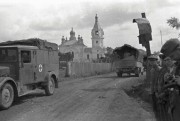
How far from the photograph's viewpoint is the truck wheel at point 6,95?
11.2 meters

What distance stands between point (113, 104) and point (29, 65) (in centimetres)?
395

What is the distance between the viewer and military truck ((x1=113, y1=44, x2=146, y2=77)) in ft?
108

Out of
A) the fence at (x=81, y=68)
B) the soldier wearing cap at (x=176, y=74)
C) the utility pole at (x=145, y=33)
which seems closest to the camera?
the soldier wearing cap at (x=176, y=74)

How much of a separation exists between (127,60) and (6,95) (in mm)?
22963

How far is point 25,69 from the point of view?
1322 cm

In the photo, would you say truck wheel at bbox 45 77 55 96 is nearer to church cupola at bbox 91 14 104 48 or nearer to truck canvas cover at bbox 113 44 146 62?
truck canvas cover at bbox 113 44 146 62

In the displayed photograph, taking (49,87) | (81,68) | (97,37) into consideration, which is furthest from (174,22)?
(97,37)

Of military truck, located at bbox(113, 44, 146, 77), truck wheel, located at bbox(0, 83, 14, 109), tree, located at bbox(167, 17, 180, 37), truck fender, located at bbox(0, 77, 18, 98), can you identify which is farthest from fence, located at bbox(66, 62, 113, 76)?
truck wheel, located at bbox(0, 83, 14, 109)

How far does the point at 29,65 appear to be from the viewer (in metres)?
13.6

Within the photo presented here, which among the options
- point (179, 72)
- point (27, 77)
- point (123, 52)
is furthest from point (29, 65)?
point (123, 52)

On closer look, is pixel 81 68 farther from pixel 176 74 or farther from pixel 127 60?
pixel 176 74

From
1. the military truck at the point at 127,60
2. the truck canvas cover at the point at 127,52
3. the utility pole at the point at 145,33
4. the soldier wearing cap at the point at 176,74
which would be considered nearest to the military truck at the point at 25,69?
the utility pole at the point at 145,33

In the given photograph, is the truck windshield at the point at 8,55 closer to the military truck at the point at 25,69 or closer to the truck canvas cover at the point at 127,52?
the military truck at the point at 25,69

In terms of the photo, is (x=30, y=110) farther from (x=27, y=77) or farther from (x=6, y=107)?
(x=27, y=77)
